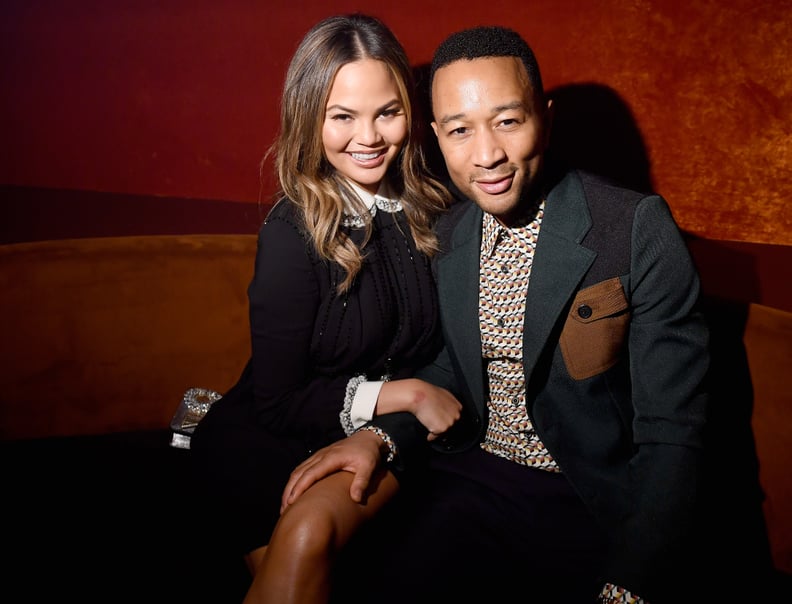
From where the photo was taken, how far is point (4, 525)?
7.26 ft

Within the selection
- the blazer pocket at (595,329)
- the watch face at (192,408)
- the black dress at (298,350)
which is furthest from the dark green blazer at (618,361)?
the watch face at (192,408)

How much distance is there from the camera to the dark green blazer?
4.75ft

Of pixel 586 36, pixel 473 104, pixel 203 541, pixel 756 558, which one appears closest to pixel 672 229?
pixel 473 104

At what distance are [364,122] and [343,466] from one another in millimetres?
946

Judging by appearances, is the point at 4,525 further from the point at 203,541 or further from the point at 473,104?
the point at 473,104

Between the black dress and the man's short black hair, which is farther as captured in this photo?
the black dress

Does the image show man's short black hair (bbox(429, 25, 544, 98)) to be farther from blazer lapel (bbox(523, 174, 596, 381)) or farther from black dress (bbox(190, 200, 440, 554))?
black dress (bbox(190, 200, 440, 554))

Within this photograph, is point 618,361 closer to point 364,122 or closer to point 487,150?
point 487,150

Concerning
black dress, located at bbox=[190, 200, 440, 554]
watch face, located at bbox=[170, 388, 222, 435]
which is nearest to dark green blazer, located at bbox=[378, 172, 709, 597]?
black dress, located at bbox=[190, 200, 440, 554]

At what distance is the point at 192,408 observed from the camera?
2.31 m

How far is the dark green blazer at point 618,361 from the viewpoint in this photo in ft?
4.75

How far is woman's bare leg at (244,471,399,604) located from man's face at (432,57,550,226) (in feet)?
2.68

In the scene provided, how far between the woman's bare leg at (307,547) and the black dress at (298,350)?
262 millimetres

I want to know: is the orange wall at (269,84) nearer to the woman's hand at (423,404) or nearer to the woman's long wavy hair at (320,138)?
the woman's long wavy hair at (320,138)
